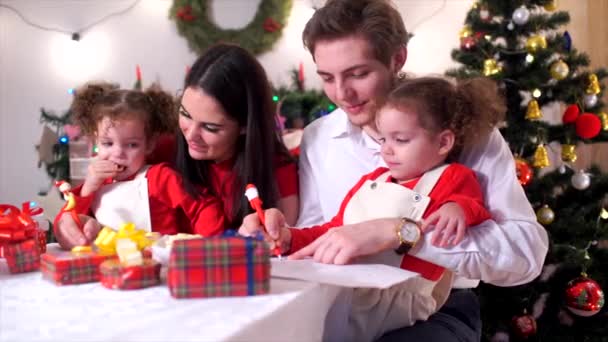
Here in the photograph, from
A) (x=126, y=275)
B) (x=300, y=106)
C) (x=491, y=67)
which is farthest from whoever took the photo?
(x=300, y=106)

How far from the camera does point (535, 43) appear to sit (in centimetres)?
242

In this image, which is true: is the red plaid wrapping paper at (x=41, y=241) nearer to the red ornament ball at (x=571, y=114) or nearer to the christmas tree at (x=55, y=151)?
the red ornament ball at (x=571, y=114)

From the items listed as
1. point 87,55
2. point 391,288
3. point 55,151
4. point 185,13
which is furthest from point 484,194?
point 87,55

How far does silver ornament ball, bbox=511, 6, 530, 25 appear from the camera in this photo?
2.42 m

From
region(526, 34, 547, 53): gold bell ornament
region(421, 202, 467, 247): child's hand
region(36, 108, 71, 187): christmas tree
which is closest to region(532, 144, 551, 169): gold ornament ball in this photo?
region(526, 34, 547, 53): gold bell ornament

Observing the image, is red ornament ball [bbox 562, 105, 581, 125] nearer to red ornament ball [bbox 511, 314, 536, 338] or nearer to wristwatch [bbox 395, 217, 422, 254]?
red ornament ball [bbox 511, 314, 536, 338]

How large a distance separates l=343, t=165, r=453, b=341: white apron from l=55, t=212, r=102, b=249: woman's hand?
53cm

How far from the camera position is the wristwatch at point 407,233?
1.07 metres

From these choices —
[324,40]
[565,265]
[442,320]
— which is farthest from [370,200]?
[565,265]

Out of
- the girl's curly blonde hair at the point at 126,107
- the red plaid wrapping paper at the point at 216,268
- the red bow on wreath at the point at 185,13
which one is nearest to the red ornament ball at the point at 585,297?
the girl's curly blonde hair at the point at 126,107

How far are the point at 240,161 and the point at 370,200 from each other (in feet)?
1.22

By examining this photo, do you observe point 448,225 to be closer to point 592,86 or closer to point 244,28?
point 592,86

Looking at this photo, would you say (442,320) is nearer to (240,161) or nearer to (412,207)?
(412,207)

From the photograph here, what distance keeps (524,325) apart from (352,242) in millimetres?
1754
